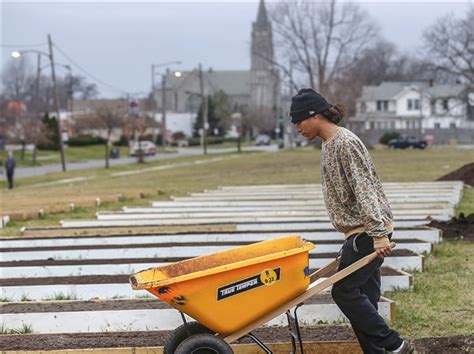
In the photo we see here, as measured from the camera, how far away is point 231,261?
18.0 ft

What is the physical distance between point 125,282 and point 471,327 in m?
3.26

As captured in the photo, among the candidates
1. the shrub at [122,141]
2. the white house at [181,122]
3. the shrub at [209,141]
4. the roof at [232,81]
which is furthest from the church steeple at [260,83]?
the shrub at [122,141]

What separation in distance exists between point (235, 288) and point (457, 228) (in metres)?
7.03

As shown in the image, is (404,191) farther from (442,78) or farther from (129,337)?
(442,78)

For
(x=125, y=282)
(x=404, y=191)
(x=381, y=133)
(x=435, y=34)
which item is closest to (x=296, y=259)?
(x=125, y=282)

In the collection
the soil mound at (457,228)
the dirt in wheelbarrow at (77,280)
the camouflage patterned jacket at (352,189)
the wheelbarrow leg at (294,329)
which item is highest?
the camouflage patterned jacket at (352,189)

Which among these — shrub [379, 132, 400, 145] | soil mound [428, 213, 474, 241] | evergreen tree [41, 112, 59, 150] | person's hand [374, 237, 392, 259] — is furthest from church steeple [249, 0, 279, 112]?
person's hand [374, 237, 392, 259]

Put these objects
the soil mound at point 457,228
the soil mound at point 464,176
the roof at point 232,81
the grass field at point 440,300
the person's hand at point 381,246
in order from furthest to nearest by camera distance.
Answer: the roof at point 232,81 → the soil mound at point 464,176 → the soil mound at point 457,228 → the grass field at point 440,300 → the person's hand at point 381,246

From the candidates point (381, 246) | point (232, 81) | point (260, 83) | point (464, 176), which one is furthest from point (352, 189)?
point (232, 81)

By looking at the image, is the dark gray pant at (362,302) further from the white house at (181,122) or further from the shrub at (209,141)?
the white house at (181,122)

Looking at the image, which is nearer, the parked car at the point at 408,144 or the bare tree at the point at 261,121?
the parked car at the point at 408,144

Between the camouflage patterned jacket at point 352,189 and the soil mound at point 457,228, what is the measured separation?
5872 millimetres

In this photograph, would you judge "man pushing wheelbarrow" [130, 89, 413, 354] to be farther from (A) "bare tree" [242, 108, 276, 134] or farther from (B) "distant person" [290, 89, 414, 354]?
(A) "bare tree" [242, 108, 276, 134]

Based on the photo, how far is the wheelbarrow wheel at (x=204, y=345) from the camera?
4.97 m
